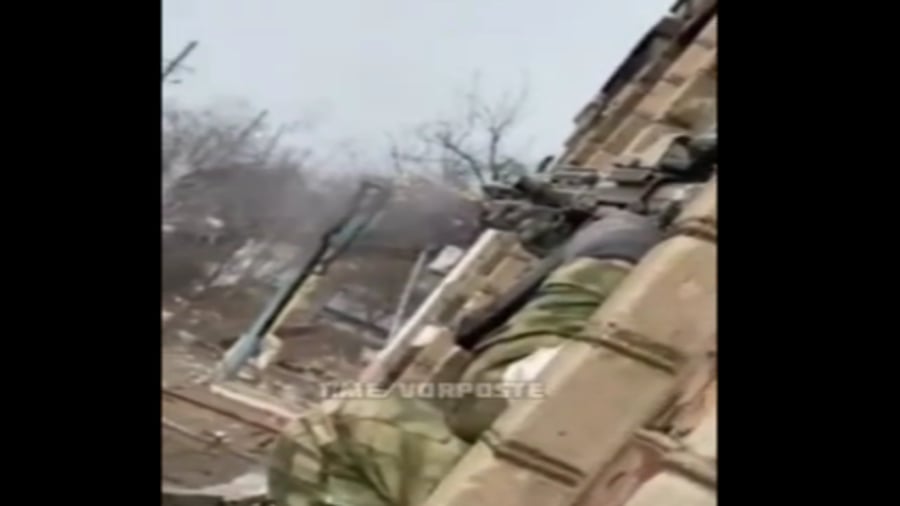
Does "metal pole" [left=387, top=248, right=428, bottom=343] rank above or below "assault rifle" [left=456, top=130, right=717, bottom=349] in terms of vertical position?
below

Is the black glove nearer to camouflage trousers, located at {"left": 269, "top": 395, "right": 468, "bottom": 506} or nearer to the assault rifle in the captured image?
the assault rifle

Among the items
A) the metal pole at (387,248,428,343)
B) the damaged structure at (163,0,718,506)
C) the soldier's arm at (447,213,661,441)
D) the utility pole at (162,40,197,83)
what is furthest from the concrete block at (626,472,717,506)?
the utility pole at (162,40,197,83)

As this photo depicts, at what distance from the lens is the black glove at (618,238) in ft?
4.67

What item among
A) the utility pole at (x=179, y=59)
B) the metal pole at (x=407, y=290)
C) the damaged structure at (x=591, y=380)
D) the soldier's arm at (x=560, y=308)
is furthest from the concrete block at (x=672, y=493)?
the utility pole at (x=179, y=59)

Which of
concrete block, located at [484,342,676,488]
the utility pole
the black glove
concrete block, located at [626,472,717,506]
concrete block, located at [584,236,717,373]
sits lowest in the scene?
concrete block, located at [626,472,717,506]

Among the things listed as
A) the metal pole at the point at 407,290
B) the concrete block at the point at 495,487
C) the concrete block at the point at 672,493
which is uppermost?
the metal pole at the point at 407,290

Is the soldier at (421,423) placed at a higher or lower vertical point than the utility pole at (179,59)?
lower

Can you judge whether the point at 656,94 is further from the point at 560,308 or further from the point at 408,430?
the point at 408,430

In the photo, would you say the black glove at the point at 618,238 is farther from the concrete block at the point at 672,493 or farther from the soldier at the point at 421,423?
the concrete block at the point at 672,493

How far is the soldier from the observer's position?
1.39 m

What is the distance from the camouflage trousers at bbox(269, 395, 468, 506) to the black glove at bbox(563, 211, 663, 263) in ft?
0.62
